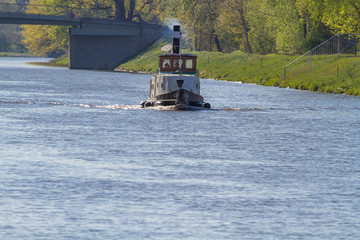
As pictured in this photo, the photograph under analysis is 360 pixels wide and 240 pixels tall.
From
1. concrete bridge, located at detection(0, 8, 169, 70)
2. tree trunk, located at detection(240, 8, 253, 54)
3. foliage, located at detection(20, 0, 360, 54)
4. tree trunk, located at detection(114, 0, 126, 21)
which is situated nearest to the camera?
foliage, located at detection(20, 0, 360, 54)

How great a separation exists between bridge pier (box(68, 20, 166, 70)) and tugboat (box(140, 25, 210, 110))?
289 ft

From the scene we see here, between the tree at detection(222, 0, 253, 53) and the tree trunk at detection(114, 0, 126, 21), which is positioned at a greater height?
the tree trunk at detection(114, 0, 126, 21)

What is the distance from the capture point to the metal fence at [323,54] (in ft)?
262

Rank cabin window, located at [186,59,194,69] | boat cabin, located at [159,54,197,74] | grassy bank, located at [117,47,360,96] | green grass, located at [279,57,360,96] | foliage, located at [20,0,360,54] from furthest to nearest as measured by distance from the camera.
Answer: foliage, located at [20,0,360,54] → grassy bank, located at [117,47,360,96] → green grass, located at [279,57,360,96] → boat cabin, located at [159,54,197,74] → cabin window, located at [186,59,194,69]

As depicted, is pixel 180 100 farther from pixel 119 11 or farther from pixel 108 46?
pixel 119 11

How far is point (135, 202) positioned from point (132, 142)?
1290 cm

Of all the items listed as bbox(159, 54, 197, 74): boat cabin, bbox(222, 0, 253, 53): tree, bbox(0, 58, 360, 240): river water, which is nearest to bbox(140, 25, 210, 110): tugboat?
bbox(159, 54, 197, 74): boat cabin

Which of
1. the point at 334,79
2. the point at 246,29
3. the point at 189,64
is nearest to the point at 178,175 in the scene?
the point at 189,64

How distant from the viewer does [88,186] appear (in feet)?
74.1

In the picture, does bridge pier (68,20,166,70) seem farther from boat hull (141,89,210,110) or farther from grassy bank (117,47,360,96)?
boat hull (141,89,210,110)

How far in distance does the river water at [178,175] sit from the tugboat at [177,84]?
256cm

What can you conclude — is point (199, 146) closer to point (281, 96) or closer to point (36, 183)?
point (36, 183)

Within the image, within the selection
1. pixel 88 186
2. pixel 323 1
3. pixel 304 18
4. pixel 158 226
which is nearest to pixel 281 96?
pixel 323 1

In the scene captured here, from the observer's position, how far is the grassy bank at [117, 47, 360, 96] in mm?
70569
